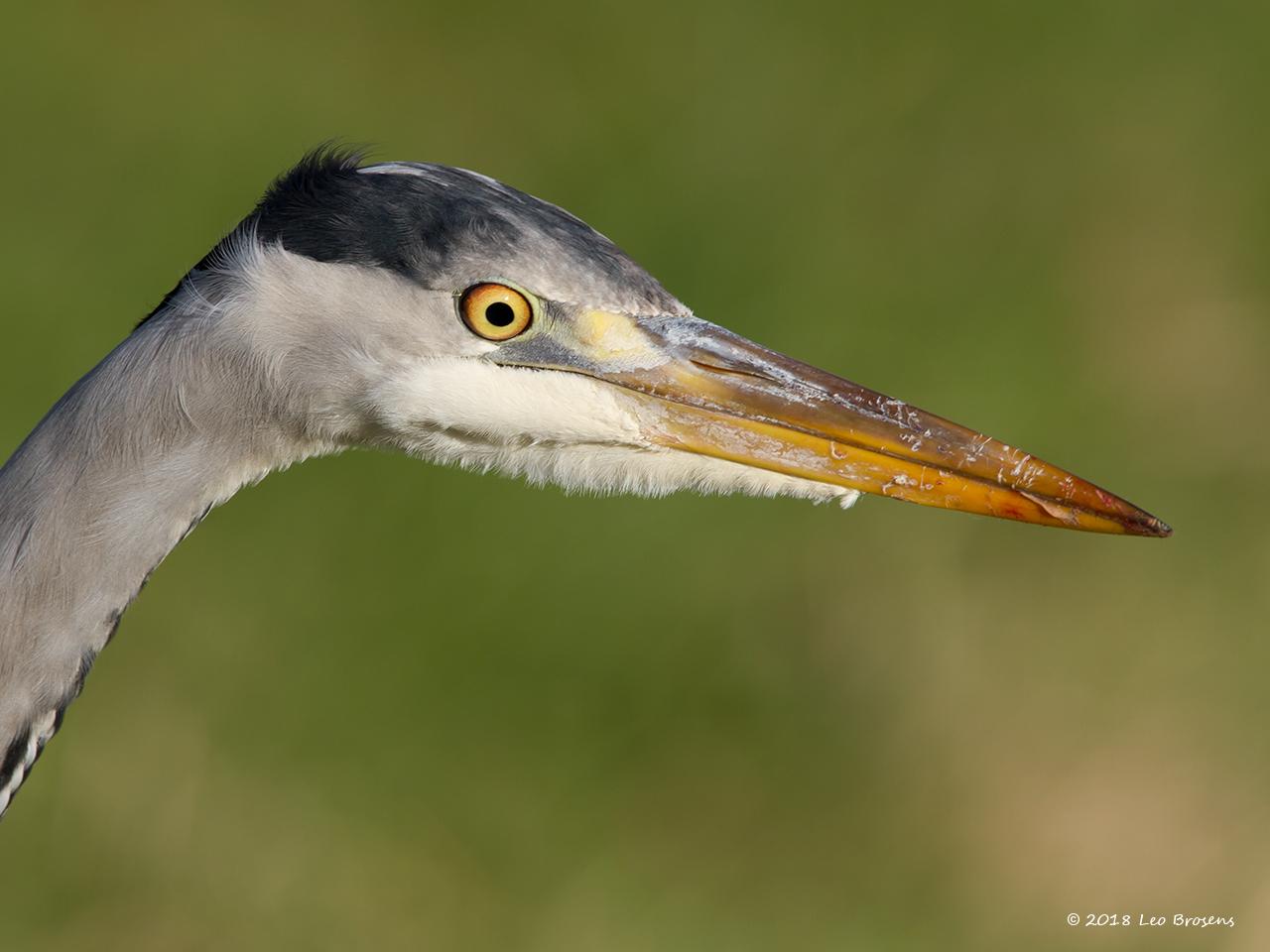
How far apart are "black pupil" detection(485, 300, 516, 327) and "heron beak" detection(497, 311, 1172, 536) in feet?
0.37

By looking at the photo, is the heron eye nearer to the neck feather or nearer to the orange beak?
the orange beak

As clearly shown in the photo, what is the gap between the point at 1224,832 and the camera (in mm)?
3539

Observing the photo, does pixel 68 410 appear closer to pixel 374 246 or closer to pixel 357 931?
pixel 374 246

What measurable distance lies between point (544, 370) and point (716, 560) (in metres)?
2.17

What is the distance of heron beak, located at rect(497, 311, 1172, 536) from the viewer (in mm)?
1751

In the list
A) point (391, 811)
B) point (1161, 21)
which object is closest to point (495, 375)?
point (391, 811)

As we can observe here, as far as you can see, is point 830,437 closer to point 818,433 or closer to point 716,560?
point 818,433

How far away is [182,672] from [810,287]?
2.07 metres

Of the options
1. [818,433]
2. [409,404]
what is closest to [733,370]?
[818,433]

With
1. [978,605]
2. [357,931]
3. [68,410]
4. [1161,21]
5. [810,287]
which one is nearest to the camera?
[68,410]

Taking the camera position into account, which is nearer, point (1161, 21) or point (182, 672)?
point (182, 672)

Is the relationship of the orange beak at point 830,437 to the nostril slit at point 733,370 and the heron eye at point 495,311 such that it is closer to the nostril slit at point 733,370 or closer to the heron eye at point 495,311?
the nostril slit at point 733,370

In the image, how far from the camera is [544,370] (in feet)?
5.64

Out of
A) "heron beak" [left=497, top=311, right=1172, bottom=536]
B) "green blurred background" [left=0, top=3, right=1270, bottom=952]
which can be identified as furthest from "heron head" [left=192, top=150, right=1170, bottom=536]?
"green blurred background" [left=0, top=3, right=1270, bottom=952]
